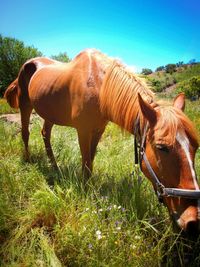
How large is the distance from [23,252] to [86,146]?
136cm

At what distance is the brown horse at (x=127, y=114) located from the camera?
1.78 m

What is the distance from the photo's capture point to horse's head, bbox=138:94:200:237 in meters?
1.73

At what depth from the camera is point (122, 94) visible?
2.43 meters

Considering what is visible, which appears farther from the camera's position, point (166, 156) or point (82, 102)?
point (82, 102)

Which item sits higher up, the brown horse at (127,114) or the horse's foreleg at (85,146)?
the brown horse at (127,114)

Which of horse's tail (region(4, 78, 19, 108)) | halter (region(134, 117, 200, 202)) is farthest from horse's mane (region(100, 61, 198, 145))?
horse's tail (region(4, 78, 19, 108))

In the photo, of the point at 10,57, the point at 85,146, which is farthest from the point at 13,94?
the point at 10,57

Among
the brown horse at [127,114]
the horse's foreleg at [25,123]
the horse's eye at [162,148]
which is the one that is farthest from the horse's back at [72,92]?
the horse's eye at [162,148]

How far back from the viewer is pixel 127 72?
2.54 meters

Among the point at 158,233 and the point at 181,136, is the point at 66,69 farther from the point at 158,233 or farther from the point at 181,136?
the point at 158,233

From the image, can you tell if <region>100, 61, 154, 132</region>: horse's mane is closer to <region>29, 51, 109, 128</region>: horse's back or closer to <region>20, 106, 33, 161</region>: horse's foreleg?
<region>29, 51, 109, 128</region>: horse's back

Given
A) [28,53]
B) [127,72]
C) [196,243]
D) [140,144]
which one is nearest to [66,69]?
[127,72]

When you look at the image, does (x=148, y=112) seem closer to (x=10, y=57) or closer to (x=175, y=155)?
(x=175, y=155)

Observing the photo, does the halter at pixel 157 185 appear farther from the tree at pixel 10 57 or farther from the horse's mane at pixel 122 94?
the tree at pixel 10 57
